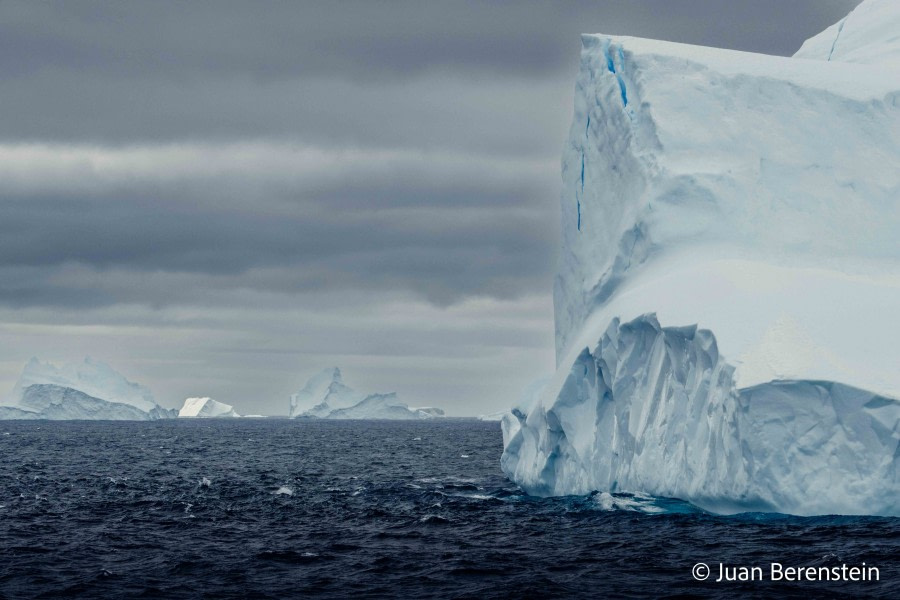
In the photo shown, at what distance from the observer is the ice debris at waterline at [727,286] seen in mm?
23000

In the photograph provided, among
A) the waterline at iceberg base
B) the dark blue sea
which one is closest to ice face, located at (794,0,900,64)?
the waterline at iceberg base

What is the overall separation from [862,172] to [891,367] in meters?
9.87

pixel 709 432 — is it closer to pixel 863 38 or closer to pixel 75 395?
pixel 863 38

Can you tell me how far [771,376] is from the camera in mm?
22828

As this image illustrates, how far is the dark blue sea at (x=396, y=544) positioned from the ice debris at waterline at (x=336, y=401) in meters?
127

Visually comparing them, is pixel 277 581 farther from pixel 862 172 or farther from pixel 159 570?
pixel 862 172

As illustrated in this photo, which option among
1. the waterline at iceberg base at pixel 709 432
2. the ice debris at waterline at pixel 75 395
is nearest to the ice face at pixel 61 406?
the ice debris at waterline at pixel 75 395

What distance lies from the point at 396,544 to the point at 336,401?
143 meters

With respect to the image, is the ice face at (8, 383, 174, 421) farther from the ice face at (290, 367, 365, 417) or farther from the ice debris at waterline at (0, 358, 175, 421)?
the ice face at (290, 367, 365, 417)

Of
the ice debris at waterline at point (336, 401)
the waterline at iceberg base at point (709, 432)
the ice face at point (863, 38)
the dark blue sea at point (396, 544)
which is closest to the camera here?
the dark blue sea at point (396, 544)

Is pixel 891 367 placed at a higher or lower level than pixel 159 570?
higher

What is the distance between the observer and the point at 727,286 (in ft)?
85.9

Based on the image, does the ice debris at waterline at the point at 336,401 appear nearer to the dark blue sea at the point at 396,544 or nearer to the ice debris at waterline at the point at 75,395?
the ice debris at waterline at the point at 75,395

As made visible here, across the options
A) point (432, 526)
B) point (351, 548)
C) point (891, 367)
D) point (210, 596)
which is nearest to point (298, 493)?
point (432, 526)
